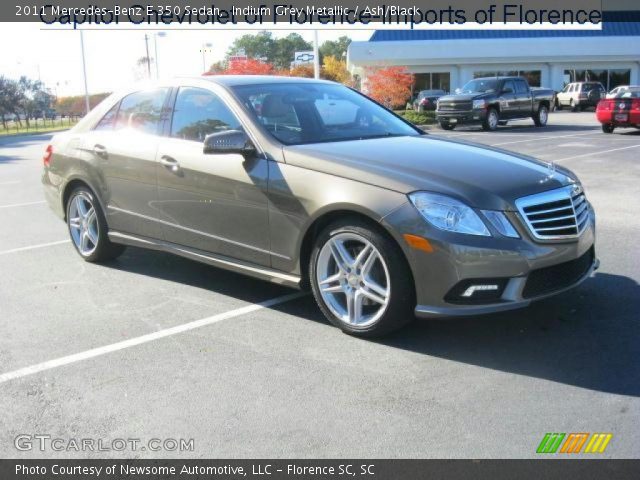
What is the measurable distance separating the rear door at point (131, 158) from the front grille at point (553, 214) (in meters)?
2.95

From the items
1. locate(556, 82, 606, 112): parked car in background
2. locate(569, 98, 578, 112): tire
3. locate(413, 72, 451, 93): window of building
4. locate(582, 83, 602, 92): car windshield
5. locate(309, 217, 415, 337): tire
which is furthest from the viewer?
locate(413, 72, 451, 93): window of building

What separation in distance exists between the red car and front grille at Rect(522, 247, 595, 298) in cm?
1882

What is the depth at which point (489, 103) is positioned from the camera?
24.7 m

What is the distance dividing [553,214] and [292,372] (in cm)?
188

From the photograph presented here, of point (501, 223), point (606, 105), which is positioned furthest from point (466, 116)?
point (501, 223)

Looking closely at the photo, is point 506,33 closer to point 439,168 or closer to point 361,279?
point 439,168

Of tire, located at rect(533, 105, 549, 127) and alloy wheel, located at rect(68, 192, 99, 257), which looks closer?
alloy wheel, located at rect(68, 192, 99, 257)

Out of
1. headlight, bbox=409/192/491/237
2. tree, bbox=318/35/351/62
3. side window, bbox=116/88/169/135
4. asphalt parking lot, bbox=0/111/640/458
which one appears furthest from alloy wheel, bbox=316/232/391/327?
tree, bbox=318/35/351/62

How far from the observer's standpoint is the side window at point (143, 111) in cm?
589

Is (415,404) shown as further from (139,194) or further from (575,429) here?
(139,194)

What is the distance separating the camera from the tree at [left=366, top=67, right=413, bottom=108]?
38281mm

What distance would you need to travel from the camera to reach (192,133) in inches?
218

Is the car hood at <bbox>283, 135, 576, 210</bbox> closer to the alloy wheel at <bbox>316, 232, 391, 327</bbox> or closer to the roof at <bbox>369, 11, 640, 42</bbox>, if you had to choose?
the alloy wheel at <bbox>316, 232, 391, 327</bbox>
